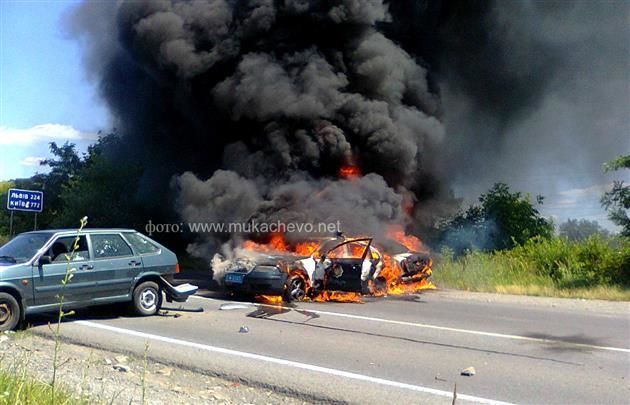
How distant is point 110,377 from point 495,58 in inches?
955

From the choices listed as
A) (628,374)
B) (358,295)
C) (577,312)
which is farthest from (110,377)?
(577,312)

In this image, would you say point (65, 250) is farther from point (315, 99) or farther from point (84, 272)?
point (315, 99)

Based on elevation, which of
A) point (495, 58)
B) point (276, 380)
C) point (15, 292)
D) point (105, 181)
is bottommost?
point (276, 380)

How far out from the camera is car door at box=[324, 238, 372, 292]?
12.3 metres

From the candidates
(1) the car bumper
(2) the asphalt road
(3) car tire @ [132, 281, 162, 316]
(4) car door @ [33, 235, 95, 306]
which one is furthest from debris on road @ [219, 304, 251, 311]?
(4) car door @ [33, 235, 95, 306]

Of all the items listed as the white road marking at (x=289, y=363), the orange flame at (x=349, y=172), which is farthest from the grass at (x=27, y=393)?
the orange flame at (x=349, y=172)

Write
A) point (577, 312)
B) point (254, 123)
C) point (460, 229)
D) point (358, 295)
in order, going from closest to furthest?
point (577, 312)
point (358, 295)
point (254, 123)
point (460, 229)

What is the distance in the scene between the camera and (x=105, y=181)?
2762 centimetres

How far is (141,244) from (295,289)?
354 centimetres

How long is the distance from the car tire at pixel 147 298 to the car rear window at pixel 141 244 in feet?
1.86

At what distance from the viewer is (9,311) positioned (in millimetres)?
8172

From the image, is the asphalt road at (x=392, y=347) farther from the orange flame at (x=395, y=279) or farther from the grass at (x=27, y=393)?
the grass at (x=27, y=393)

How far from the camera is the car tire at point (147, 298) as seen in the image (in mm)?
9672

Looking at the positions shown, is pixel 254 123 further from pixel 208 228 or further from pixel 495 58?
pixel 495 58
